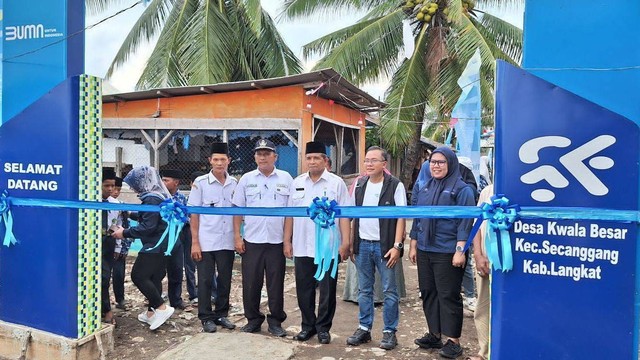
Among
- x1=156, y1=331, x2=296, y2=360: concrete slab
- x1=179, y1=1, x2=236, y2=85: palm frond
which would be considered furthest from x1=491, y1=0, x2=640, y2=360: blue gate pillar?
x1=179, y1=1, x2=236, y2=85: palm frond

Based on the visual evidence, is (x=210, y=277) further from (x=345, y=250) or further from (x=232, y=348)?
(x=345, y=250)

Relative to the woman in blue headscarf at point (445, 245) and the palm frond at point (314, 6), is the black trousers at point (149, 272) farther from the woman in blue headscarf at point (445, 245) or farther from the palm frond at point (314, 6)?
the palm frond at point (314, 6)

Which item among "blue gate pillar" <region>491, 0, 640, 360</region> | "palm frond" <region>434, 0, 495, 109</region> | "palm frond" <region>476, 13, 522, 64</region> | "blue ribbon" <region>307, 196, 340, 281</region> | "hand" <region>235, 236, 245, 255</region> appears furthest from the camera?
"palm frond" <region>476, 13, 522, 64</region>

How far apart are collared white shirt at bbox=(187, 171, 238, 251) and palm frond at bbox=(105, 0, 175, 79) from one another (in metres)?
11.1

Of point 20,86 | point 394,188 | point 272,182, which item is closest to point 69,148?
point 20,86

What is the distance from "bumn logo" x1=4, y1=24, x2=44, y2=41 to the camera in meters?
4.06

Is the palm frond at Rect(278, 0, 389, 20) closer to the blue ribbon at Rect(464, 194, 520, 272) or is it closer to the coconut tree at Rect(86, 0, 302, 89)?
the coconut tree at Rect(86, 0, 302, 89)

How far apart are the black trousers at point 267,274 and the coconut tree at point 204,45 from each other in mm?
8176

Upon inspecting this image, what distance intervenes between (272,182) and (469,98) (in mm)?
3454

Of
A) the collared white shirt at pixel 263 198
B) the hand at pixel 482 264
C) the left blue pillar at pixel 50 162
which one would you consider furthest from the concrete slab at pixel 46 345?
the hand at pixel 482 264

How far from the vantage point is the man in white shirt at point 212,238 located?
4785mm

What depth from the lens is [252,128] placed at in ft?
28.4

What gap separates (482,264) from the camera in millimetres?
3643

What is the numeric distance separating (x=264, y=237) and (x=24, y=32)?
2609mm
